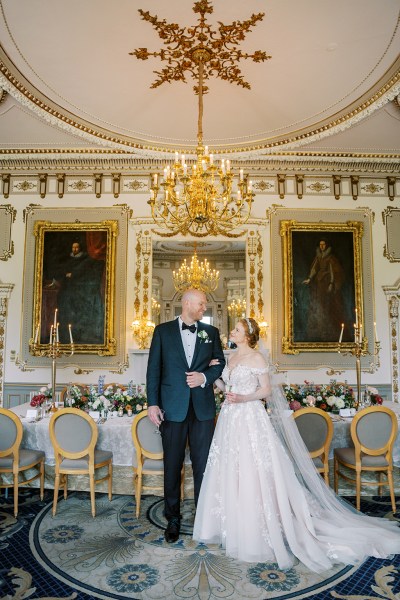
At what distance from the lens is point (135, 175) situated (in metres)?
8.52

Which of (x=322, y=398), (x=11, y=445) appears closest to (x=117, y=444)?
(x=11, y=445)

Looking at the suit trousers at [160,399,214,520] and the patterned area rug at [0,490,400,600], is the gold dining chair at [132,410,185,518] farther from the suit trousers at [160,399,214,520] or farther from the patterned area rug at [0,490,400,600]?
the suit trousers at [160,399,214,520]

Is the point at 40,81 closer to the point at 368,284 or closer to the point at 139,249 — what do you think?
the point at 139,249

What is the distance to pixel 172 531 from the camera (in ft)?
12.3

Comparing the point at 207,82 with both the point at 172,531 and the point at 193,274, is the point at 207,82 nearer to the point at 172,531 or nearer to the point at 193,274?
the point at 193,274

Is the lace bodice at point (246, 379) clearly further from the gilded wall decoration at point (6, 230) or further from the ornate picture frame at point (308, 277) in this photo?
the gilded wall decoration at point (6, 230)

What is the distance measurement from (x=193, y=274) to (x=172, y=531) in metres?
5.66

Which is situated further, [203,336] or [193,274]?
[193,274]

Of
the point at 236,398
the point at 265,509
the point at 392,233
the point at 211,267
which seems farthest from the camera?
A: the point at 211,267

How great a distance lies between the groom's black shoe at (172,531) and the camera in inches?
148

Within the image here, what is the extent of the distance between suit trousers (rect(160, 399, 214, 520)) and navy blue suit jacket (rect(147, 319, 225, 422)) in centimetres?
8

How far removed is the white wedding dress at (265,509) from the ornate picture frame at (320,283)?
452 centimetres

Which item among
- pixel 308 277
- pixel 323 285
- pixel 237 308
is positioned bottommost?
pixel 237 308

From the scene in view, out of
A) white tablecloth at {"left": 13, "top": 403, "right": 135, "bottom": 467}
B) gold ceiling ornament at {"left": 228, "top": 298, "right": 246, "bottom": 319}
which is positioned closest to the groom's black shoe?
white tablecloth at {"left": 13, "top": 403, "right": 135, "bottom": 467}
